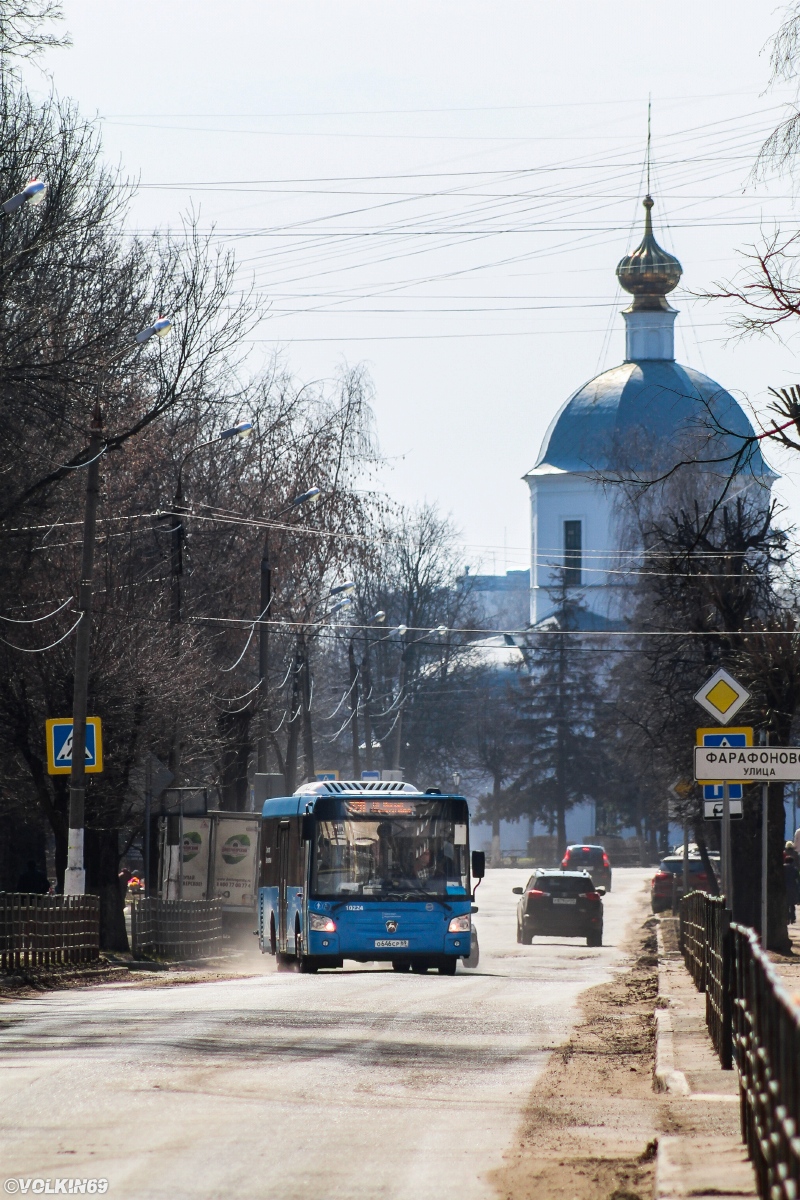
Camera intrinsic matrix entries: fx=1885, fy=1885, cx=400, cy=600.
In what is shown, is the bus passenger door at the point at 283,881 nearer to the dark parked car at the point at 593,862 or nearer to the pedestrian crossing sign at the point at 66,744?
the pedestrian crossing sign at the point at 66,744

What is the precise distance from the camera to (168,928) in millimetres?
29391

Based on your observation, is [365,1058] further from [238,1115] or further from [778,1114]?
[778,1114]

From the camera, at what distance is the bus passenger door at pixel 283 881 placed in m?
25.2

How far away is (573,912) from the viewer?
35938mm

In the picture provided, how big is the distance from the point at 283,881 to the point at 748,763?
10.1m

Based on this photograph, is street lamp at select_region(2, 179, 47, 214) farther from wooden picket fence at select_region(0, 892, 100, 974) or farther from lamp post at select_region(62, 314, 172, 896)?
wooden picket fence at select_region(0, 892, 100, 974)

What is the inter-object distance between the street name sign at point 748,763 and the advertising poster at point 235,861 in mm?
19687

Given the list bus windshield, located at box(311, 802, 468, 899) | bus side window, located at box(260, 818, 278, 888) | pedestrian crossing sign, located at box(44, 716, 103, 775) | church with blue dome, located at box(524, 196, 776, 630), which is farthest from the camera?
church with blue dome, located at box(524, 196, 776, 630)

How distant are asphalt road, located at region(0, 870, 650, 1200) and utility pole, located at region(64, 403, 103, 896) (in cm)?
634

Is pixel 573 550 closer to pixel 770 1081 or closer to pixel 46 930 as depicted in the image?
pixel 46 930

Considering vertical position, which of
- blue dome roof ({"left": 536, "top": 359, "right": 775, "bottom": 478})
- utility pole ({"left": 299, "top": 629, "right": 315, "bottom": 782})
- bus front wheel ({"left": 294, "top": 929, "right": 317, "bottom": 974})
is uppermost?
blue dome roof ({"left": 536, "top": 359, "right": 775, "bottom": 478})

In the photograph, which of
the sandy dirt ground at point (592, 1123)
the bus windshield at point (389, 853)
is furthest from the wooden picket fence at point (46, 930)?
the sandy dirt ground at point (592, 1123)

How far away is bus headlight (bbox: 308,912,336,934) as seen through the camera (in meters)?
23.4

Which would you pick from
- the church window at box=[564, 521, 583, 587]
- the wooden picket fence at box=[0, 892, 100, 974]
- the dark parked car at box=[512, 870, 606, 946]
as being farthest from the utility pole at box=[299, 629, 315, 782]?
the church window at box=[564, 521, 583, 587]
